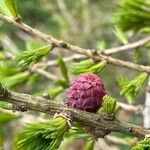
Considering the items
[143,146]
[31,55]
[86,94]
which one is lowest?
[143,146]

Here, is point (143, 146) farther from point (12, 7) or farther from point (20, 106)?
point (12, 7)

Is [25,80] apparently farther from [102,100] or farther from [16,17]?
[102,100]

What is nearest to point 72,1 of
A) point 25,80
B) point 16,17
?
point 25,80

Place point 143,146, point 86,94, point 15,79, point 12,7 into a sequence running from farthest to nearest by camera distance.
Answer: point 15,79 → point 12,7 → point 86,94 → point 143,146

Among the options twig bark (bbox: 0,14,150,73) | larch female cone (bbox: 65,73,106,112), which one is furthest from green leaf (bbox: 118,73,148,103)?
larch female cone (bbox: 65,73,106,112)

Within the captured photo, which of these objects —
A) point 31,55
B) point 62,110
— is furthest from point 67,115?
point 31,55

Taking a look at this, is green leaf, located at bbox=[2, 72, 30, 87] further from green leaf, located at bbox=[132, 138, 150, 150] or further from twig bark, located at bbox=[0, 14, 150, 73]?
green leaf, located at bbox=[132, 138, 150, 150]
